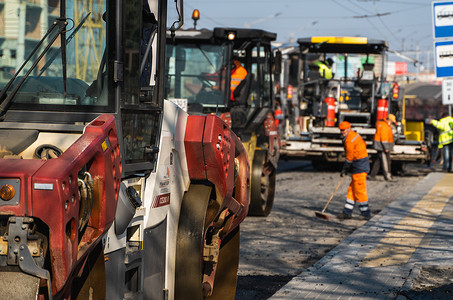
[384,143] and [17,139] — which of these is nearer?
[17,139]

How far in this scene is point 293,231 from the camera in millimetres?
12391

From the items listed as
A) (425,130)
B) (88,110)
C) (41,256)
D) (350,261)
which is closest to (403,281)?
(350,261)

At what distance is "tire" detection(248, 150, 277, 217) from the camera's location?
13.1 metres

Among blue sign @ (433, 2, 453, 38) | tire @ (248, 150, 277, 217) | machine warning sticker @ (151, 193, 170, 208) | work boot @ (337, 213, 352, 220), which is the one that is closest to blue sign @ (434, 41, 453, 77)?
blue sign @ (433, 2, 453, 38)

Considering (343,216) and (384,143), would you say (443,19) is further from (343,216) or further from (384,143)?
(384,143)

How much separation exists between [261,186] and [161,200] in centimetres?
802

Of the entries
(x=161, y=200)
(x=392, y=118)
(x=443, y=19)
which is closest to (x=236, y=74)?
(x=443, y=19)

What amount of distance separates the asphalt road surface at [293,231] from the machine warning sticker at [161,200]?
225cm

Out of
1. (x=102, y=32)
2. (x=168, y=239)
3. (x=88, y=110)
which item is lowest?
(x=168, y=239)

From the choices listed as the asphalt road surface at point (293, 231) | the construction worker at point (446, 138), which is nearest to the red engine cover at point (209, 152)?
the asphalt road surface at point (293, 231)

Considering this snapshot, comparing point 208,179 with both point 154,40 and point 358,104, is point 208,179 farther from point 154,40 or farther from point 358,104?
point 358,104

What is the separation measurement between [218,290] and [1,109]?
111 inches

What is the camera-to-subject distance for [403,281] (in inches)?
321

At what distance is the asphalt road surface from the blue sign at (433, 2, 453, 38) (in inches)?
124
